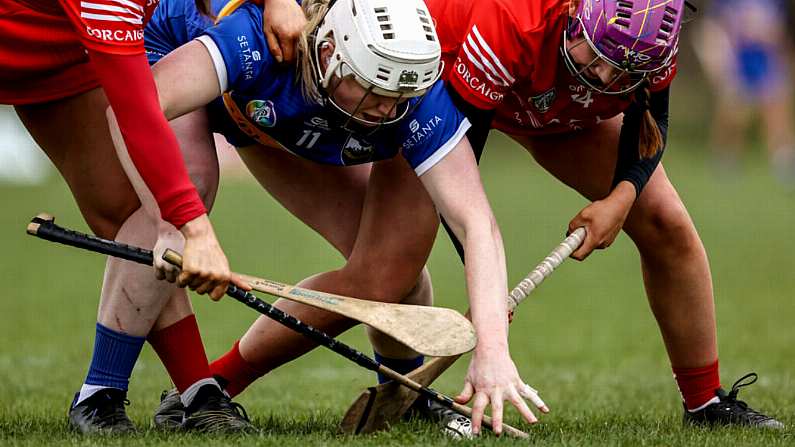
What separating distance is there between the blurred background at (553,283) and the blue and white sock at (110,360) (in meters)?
0.30

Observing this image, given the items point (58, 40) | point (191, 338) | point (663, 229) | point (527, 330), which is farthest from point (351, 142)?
point (527, 330)

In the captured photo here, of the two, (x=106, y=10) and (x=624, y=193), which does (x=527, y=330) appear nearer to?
(x=624, y=193)

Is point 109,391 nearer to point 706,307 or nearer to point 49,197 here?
point 706,307

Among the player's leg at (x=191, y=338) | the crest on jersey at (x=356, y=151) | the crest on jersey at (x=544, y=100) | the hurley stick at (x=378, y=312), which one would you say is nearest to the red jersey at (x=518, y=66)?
the crest on jersey at (x=544, y=100)

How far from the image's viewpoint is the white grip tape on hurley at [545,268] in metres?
3.90

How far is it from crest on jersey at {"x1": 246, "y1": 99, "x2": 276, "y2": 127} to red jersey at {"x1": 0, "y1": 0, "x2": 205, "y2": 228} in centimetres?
41

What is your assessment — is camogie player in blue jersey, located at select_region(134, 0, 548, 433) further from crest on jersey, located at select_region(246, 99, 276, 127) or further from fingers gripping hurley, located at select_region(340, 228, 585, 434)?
fingers gripping hurley, located at select_region(340, 228, 585, 434)

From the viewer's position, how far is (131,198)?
3850mm

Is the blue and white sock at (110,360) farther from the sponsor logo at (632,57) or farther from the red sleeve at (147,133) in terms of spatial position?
the sponsor logo at (632,57)

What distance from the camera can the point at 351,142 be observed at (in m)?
3.90

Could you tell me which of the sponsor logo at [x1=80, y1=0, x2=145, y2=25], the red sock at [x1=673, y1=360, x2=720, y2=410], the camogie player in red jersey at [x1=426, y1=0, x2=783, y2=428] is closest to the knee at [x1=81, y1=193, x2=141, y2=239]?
the sponsor logo at [x1=80, y1=0, x2=145, y2=25]

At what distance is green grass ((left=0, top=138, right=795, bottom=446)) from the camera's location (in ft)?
13.5

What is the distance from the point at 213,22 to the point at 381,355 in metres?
1.37

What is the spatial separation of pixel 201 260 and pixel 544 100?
131 centimetres
